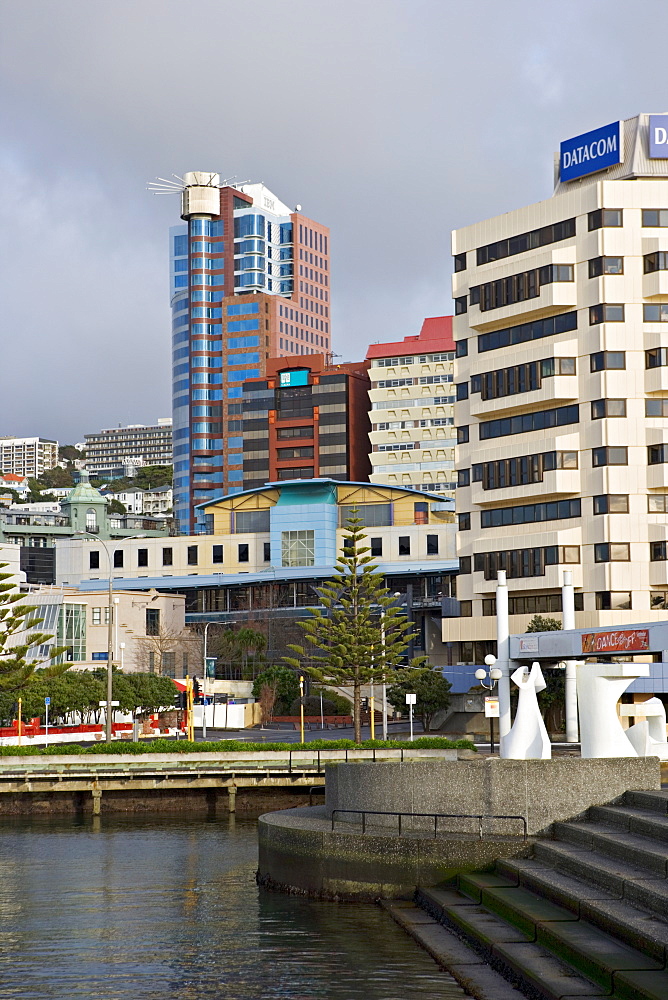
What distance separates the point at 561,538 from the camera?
7688 centimetres

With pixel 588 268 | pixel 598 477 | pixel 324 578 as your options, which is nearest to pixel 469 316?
pixel 588 268

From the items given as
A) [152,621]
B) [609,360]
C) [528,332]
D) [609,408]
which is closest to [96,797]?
[609,408]

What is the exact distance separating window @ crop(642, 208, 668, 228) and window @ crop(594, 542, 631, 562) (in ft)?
60.9

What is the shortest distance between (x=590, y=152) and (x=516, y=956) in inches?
2700

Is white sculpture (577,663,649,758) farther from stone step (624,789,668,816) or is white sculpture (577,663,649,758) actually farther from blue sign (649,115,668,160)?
blue sign (649,115,668,160)

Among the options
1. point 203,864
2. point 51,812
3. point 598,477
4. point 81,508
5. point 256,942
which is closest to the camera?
point 256,942

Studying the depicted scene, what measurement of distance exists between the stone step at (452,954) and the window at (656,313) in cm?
5656

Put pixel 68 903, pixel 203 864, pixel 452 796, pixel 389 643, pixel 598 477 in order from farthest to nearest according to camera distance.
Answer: pixel 598 477 → pixel 389 643 → pixel 203 864 → pixel 68 903 → pixel 452 796

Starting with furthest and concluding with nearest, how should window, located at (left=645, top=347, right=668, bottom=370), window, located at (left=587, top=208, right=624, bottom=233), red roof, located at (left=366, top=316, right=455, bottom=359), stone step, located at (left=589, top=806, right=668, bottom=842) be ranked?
red roof, located at (left=366, top=316, right=455, bottom=359)
window, located at (left=587, top=208, right=624, bottom=233)
window, located at (left=645, top=347, right=668, bottom=370)
stone step, located at (left=589, top=806, right=668, bottom=842)

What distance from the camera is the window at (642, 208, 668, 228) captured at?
75.9 meters

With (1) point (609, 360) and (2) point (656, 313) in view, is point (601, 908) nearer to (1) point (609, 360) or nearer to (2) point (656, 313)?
(1) point (609, 360)

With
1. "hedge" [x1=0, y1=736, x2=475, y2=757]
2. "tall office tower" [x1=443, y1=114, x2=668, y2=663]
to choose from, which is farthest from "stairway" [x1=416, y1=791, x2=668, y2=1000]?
"tall office tower" [x1=443, y1=114, x2=668, y2=663]

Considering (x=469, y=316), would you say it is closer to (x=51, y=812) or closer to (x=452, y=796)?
(x=51, y=812)

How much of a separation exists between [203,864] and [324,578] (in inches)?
3492
